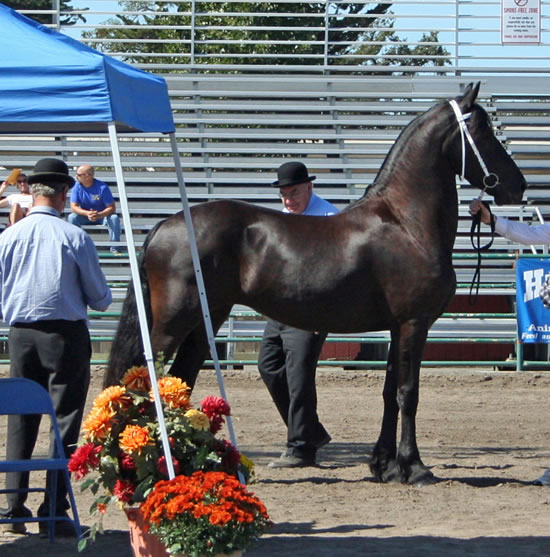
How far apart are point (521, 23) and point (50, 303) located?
14960 mm

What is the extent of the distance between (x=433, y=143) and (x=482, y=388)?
17.0ft

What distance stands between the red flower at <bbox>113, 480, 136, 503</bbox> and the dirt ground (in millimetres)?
597

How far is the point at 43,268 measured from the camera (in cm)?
Result: 541

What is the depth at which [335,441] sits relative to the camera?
8641 millimetres

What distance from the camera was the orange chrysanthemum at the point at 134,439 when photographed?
4.70 m

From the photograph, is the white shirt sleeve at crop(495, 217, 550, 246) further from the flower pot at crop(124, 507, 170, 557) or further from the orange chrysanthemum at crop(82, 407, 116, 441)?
the flower pot at crop(124, 507, 170, 557)

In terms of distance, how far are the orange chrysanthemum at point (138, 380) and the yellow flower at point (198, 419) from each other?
0.91 ft

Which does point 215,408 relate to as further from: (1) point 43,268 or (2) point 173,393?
(1) point 43,268

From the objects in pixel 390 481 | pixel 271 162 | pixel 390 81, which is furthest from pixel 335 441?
pixel 390 81

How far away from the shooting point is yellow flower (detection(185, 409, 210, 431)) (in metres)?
4.85

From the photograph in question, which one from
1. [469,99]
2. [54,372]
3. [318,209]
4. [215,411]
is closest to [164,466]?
[215,411]

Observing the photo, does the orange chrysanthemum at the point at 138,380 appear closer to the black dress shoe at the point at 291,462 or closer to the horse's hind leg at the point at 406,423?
the horse's hind leg at the point at 406,423

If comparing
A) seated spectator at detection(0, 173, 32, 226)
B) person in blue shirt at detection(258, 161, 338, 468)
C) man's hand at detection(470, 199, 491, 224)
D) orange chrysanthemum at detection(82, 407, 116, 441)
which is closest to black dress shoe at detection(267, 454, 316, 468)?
person in blue shirt at detection(258, 161, 338, 468)

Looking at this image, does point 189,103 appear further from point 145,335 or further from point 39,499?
point 145,335
